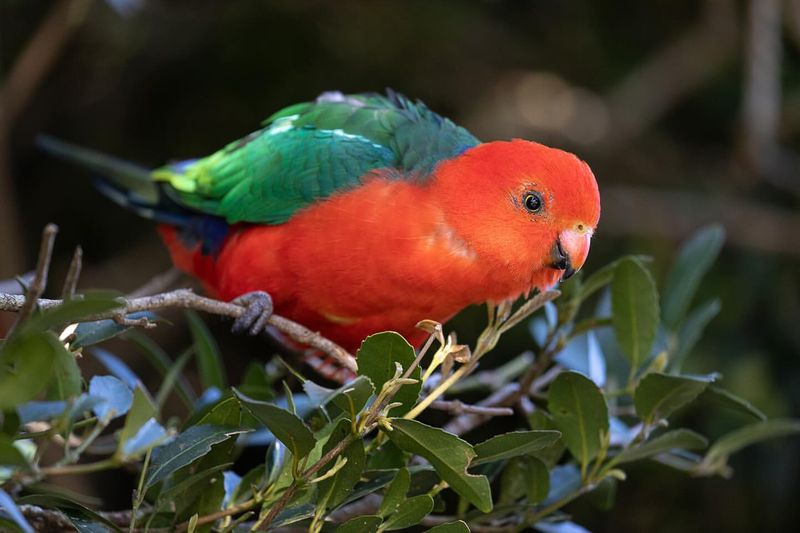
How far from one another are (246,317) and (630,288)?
695mm

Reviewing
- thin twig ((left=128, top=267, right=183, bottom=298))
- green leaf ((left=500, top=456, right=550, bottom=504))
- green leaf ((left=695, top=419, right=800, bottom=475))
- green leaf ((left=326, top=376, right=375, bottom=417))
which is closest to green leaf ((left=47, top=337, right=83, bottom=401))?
green leaf ((left=326, top=376, right=375, bottom=417))

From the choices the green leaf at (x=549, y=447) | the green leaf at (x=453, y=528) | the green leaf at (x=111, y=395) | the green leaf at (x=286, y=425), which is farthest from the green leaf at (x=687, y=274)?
the green leaf at (x=111, y=395)

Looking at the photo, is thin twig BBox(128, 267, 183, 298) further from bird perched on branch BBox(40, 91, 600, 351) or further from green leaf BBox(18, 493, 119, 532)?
green leaf BBox(18, 493, 119, 532)

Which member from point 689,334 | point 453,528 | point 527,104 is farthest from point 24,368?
point 527,104

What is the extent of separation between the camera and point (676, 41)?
389 cm

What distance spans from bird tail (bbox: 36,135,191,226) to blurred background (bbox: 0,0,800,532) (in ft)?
3.08

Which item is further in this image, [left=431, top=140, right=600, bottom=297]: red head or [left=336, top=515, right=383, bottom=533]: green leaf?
[left=431, top=140, right=600, bottom=297]: red head

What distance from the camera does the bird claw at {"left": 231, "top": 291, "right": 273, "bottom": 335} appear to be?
5.64ft

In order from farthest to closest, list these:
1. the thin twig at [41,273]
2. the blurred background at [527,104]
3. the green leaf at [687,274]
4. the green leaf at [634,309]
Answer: the blurred background at [527,104], the green leaf at [687,274], the green leaf at [634,309], the thin twig at [41,273]

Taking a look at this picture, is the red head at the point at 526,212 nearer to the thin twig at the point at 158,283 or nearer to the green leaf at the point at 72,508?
the thin twig at the point at 158,283

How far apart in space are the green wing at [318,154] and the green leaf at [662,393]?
0.64 metres

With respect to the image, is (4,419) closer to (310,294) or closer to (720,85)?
(310,294)

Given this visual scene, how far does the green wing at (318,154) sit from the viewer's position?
1.88 metres

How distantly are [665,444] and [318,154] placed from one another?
93 centimetres
